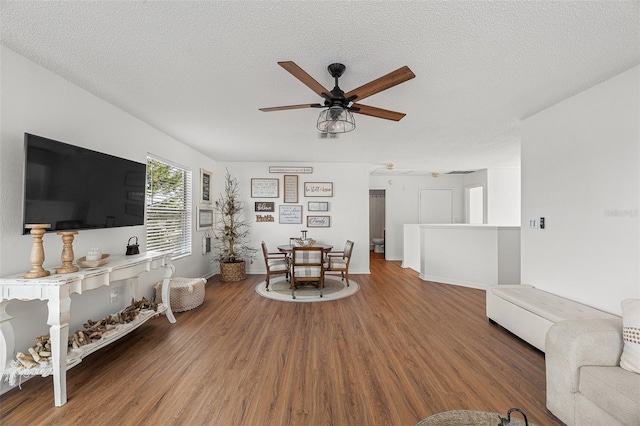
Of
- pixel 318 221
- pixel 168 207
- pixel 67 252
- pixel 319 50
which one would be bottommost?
pixel 67 252

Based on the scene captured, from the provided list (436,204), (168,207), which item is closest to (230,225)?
(168,207)

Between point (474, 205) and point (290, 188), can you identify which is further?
point (474, 205)

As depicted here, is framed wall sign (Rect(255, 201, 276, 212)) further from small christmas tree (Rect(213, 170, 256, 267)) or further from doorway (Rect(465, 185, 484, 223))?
doorway (Rect(465, 185, 484, 223))

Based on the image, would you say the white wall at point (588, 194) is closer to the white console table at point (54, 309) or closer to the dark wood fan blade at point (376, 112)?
the dark wood fan blade at point (376, 112)

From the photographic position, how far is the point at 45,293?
1.80m

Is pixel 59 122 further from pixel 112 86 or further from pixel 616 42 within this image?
pixel 616 42

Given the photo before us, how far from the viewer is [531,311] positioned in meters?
2.59

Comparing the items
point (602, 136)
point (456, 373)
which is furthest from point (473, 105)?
point (456, 373)

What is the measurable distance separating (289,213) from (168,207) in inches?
96.4

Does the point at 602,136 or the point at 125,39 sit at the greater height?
the point at 125,39

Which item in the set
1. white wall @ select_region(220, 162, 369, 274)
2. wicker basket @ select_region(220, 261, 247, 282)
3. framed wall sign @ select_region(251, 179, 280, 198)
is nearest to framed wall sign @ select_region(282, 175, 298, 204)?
white wall @ select_region(220, 162, 369, 274)

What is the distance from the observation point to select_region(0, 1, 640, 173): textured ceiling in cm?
156

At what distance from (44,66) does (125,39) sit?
1.03 meters

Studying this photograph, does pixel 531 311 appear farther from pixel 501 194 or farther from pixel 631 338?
pixel 501 194
